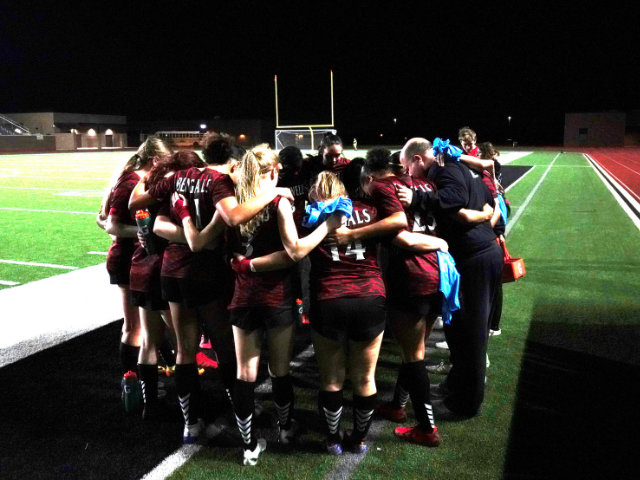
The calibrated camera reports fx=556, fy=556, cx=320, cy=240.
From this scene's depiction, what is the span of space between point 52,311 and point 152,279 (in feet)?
9.71

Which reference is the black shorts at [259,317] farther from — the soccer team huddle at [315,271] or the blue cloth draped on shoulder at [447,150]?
the blue cloth draped on shoulder at [447,150]

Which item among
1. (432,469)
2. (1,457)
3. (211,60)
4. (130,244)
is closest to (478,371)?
(432,469)

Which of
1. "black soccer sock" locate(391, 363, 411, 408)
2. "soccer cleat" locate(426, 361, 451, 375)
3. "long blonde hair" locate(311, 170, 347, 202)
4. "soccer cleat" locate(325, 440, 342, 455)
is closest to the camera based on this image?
"long blonde hair" locate(311, 170, 347, 202)

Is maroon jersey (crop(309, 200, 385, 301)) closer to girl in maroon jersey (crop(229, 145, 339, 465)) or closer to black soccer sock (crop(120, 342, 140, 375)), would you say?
girl in maroon jersey (crop(229, 145, 339, 465))

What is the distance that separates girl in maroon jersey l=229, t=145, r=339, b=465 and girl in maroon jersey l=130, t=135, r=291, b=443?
129mm

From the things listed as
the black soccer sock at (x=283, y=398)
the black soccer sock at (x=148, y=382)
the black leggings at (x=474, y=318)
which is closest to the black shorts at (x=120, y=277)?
the black soccer sock at (x=148, y=382)

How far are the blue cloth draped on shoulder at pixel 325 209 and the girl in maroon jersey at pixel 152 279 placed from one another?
0.88 meters

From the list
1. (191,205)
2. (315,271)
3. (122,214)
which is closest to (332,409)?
(315,271)

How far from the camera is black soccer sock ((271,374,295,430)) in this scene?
3.24 metres

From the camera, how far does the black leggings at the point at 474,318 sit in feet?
11.7

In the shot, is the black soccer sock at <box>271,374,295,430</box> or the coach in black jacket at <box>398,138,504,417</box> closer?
the black soccer sock at <box>271,374,295,430</box>

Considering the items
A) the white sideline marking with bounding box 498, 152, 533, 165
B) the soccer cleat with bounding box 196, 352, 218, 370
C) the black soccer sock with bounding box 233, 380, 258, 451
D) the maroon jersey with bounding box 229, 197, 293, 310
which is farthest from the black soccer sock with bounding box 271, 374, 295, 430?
the white sideline marking with bounding box 498, 152, 533, 165

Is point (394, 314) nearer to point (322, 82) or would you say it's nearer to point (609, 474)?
point (609, 474)

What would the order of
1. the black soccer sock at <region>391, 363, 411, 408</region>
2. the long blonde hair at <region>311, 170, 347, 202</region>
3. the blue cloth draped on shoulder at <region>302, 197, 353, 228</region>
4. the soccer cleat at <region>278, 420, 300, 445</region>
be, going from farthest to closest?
the black soccer sock at <region>391, 363, 411, 408</region> → the soccer cleat at <region>278, 420, 300, 445</region> → the long blonde hair at <region>311, 170, 347, 202</region> → the blue cloth draped on shoulder at <region>302, 197, 353, 228</region>
